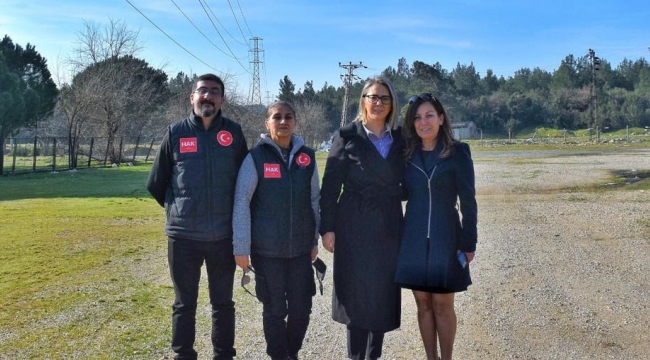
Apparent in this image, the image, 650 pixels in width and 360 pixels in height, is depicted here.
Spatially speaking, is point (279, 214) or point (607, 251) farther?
point (607, 251)

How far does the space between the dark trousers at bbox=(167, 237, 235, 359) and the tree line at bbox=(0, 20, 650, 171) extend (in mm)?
1634

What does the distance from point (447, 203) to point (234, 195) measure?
134 centimetres

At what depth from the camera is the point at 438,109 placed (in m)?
3.83

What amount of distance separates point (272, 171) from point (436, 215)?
3.47 feet

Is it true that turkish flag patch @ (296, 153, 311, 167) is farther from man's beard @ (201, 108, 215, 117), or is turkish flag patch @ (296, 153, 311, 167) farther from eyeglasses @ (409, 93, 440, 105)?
eyeglasses @ (409, 93, 440, 105)

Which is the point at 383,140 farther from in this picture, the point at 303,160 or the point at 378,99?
the point at 303,160

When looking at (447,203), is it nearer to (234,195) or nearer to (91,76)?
(234,195)

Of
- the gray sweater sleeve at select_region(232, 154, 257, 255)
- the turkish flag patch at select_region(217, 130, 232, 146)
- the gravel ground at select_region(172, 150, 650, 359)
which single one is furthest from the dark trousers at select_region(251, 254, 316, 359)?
the turkish flag patch at select_region(217, 130, 232, 146)

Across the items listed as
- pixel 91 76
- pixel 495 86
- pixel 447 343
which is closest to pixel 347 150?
pixel 447 343

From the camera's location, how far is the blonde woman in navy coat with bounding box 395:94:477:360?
368 cm

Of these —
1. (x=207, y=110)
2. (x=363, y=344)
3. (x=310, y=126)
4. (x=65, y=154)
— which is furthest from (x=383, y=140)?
(x=310, y=126)

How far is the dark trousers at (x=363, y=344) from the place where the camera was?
12.8 feet

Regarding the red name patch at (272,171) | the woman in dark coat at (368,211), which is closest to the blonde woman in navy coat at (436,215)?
the woman in dark coat at (368,211)

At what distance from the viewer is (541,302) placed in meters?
5.66
